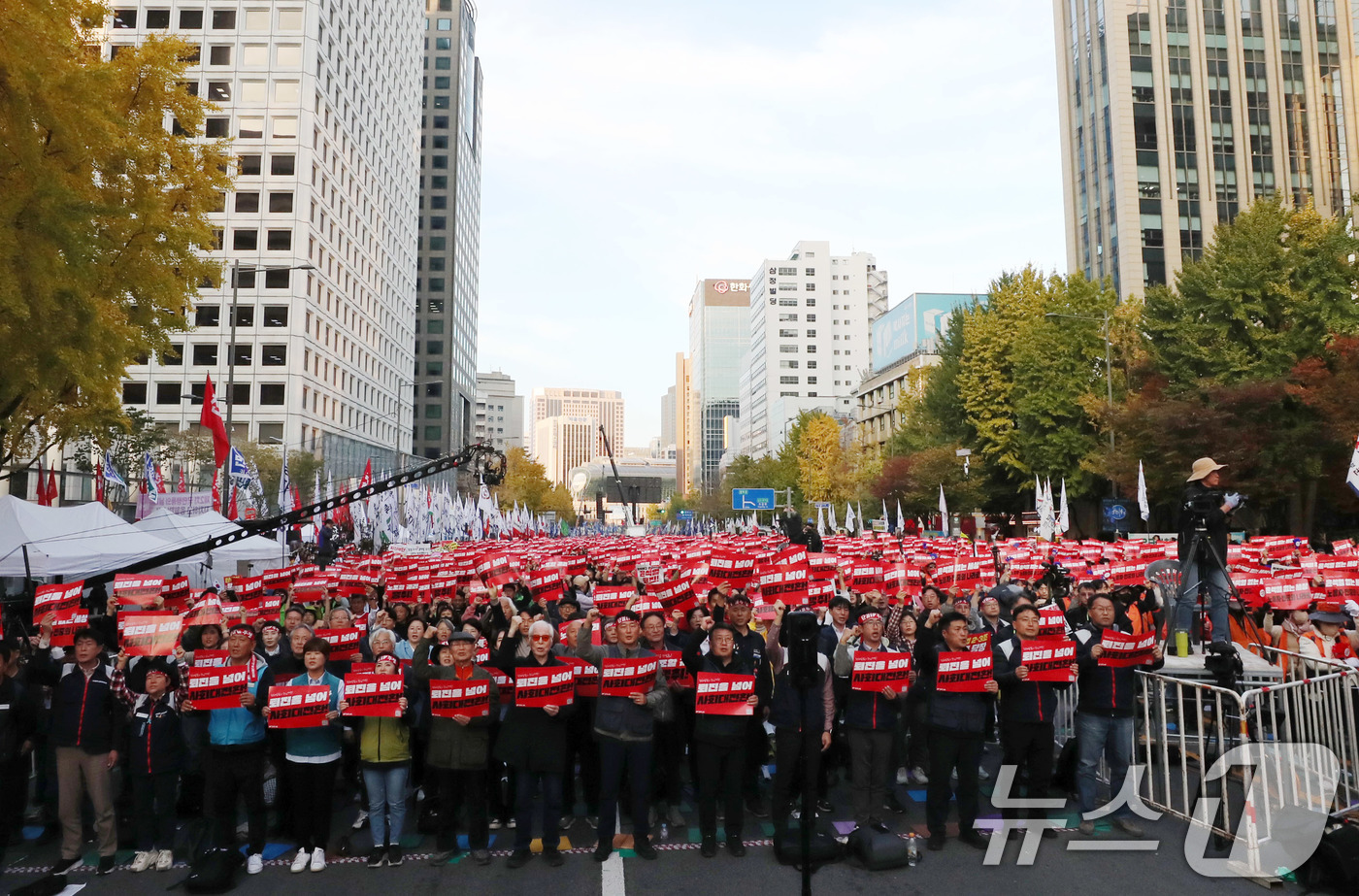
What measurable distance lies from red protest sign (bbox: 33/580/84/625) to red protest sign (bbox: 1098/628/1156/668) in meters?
10.5

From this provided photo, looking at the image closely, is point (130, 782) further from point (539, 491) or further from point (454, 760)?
point (539, 491)

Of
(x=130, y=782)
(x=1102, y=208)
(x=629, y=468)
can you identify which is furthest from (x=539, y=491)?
(x=629, y=468)

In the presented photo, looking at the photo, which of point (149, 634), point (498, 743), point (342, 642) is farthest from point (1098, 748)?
point (149, 634)

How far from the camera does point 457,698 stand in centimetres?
724

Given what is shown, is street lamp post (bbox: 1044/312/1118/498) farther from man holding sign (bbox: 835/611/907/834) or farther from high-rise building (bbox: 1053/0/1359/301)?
man holding sign (bbox: 835/611/907/834)

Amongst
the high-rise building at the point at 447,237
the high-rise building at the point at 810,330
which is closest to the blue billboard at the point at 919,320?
the high-rise building at the point at 447,237

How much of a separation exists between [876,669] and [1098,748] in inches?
85.3

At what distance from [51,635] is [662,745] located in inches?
258

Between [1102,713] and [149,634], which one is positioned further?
[149,634]

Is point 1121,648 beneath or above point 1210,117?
beneath

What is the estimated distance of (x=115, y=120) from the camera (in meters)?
11.8

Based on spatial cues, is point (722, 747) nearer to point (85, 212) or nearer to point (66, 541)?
point (85, 212)

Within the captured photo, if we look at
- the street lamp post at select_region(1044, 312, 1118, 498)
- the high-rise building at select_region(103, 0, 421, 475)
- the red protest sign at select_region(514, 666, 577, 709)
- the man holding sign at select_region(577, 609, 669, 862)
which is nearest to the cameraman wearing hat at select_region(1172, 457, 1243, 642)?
the man holding sign at select_region(577, 609, 669, 862)

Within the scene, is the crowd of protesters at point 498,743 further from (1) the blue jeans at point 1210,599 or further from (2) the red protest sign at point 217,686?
(1) the blue jeans at point 1210,599
